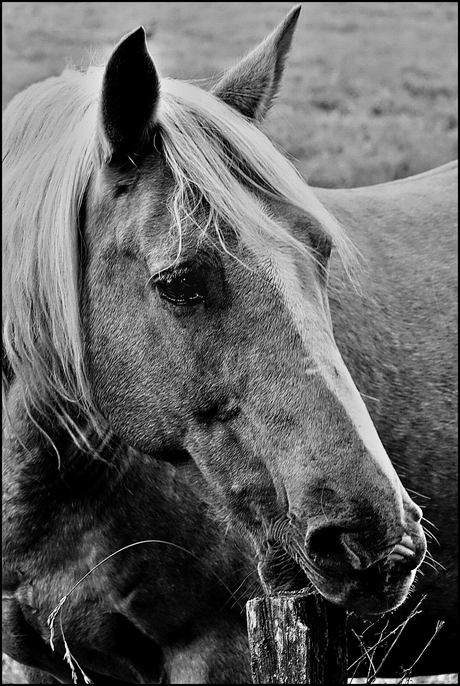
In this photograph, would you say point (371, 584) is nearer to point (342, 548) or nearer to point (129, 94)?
point (342, 548)

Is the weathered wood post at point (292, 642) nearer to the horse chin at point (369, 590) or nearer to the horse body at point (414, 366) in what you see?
the horse chin at point (369, 590)

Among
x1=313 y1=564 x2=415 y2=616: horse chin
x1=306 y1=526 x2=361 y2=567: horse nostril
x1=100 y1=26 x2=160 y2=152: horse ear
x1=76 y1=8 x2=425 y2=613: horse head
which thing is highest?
x1=100 y1=26 x2=160 y2=152: horse ear

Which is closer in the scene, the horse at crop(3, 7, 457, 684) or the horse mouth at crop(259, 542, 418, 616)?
the horse mouth at crop(259, 542, 418, 616)

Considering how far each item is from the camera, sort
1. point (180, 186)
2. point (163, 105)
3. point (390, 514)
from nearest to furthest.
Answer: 1. point (390, 514)
2. point (180, 186)
3. point (163, 105)

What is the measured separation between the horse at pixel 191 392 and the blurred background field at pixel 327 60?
6.41 metres

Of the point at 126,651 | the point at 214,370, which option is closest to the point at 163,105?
the point at 214,370

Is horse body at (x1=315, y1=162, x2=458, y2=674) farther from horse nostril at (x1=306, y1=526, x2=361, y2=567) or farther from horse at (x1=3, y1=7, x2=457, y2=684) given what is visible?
horse nostril at (x1=306, y1=526, x2=361, y2=567)

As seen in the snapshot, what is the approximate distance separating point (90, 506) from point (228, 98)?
1484 millimetres

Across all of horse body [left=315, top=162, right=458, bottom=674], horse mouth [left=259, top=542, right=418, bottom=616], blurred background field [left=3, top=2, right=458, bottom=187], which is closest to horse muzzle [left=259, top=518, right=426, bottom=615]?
horse mouth [left=259, top=542, right=418, bottom=616]

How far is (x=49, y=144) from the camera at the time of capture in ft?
8.80

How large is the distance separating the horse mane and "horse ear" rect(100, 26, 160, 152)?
0.18ft

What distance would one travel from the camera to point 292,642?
1.78 m

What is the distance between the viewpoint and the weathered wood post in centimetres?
178

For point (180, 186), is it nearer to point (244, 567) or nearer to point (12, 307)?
point (12, 307)
